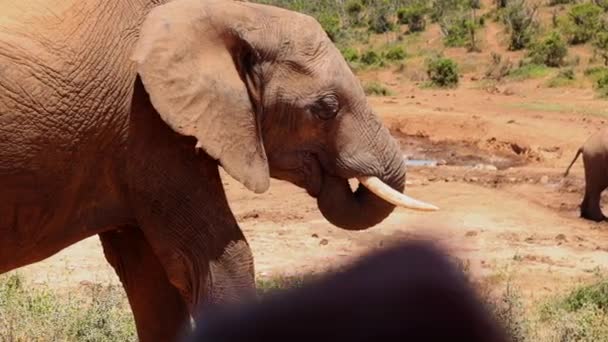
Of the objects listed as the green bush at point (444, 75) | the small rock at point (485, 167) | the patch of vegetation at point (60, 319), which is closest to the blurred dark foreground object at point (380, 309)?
the patch of vegetation at point (60, 319)

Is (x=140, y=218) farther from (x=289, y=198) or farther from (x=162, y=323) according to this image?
(x=289, y=198)

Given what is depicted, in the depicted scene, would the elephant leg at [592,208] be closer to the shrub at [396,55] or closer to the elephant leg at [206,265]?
the elephant leg at [206,265]

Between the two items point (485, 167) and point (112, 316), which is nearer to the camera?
point (112, 316)

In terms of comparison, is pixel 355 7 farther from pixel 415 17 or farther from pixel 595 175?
pixel 595 175

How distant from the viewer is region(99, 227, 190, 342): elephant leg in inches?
147

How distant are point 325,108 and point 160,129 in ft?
2.11

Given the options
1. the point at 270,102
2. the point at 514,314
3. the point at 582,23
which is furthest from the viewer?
the point at 582,23

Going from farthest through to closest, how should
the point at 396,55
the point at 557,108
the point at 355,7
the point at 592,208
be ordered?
1. the point at 355,7
2. the point at 396,55
3. the point at 557,108
4. the point at 592,208

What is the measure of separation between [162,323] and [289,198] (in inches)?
252

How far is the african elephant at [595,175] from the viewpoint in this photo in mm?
9969

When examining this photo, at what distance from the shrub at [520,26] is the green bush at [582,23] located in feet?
2.94

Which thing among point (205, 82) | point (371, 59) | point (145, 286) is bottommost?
point (371, 59)

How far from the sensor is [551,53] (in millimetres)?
22688

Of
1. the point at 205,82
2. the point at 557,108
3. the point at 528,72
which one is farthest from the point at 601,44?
the point at 205,82
